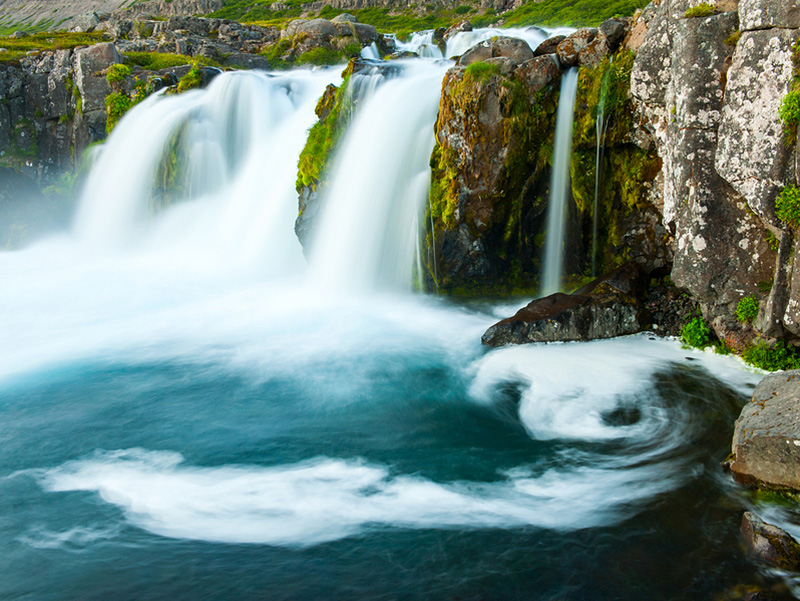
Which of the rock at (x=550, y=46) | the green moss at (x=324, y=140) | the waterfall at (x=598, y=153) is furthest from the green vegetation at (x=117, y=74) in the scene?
the waterfall at (x=598, y=153)

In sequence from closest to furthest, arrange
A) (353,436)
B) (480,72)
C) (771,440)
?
(771,440)
(353,436)
(480,72)

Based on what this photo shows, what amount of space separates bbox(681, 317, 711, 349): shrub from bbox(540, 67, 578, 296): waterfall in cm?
282

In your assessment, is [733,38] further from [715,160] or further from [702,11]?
[715,160]

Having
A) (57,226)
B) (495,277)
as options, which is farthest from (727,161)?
(57,226)

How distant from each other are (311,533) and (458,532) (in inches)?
53.5

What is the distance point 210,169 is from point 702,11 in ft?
46.8

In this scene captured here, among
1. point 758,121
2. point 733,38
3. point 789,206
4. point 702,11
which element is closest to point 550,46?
point 702,11

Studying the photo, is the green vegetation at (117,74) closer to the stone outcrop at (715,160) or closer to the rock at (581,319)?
the rock at (581,319)

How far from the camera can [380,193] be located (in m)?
12.8

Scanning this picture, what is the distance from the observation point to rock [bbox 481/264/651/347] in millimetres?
9695

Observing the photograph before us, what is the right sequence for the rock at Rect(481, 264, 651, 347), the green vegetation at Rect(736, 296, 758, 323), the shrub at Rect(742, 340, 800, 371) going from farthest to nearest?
the rock at Rect(481, 264, 651, 347)
the green vegetation at Rect(736, 296, 758, 323)
the shrub at Rect(742, 340, 800, 371)

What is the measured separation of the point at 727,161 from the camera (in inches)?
308

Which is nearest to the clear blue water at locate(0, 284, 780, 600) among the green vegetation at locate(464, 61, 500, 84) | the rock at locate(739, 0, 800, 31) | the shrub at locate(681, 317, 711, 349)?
the shrub at locate(681, 317, 711, 349)

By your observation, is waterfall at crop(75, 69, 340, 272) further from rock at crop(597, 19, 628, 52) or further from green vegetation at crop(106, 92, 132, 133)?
rock at crop(597, 19, 628, 52)
